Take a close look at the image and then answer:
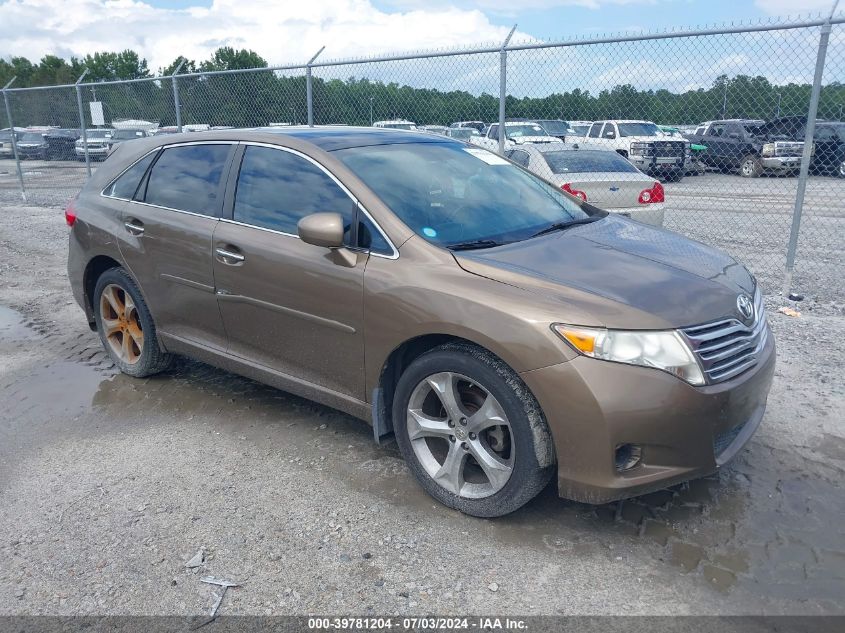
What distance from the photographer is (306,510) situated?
11.0 feet

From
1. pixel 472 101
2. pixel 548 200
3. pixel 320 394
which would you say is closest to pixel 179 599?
pixel 320 394

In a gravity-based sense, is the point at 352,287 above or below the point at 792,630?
above

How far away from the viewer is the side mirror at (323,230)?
11.0 feet

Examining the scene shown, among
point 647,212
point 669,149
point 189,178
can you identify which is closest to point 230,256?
point 189,178

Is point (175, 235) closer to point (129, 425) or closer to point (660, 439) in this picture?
point (129, 425)

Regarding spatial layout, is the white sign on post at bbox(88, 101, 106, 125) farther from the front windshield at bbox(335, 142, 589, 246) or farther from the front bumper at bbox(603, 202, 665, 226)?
the front windshield at bbox(335, 142, 589, 246)

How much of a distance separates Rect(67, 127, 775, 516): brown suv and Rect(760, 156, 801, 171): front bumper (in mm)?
9255

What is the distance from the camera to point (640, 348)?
2789 millimetres

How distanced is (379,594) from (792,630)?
4.91 feet

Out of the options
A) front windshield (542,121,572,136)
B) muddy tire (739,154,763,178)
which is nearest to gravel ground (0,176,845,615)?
muddy tire (739,154,763,178)

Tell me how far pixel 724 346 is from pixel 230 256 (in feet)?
8.54

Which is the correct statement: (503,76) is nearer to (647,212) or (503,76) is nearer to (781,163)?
(647,212)

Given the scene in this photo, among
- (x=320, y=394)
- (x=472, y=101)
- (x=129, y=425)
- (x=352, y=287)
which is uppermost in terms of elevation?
(x=472, y=101)

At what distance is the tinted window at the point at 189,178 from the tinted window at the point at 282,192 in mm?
235
